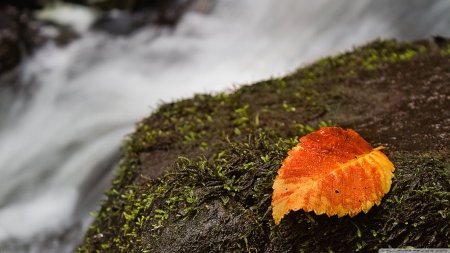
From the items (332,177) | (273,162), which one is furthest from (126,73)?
(332,177)

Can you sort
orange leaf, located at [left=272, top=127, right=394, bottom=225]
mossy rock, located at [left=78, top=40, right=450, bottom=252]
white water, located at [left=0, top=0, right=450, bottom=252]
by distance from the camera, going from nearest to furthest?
orange leaf, located at [left=272, top=127, right=394, bottom=225], mossy rock, located at [left=78, top=40, right=450, bottom=252], white water, located at [left=0, top=0, right=450, bottom=252]

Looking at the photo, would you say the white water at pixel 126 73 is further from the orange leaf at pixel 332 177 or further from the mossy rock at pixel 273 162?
the orange leaf at pixel 332 177

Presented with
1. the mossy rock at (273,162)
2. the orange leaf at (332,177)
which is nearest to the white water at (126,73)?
the mossy rock at (273,162)

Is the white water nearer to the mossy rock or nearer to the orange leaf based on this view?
the mossy rock

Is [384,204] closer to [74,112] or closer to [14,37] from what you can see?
[74,112]

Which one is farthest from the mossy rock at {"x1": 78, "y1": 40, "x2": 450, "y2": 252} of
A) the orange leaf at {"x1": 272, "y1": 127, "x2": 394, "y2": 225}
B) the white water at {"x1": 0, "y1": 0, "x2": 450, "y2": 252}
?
the white water at {"x1": 0, "y1": 0, "x2": 450, "y2": 252}

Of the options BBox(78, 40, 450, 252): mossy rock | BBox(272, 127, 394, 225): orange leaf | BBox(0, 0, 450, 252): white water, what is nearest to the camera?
BBox(272, 127, 394, 225): orange leaf

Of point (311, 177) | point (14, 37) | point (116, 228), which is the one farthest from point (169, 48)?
point (311, 177)
